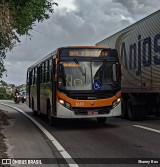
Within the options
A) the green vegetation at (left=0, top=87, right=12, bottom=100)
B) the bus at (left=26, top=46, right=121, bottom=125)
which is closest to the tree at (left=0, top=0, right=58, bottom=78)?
the bus at (left=26, top=46, right=121, bottom=125)

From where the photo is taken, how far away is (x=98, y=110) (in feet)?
50.2

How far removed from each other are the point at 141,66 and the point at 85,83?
3770 mm

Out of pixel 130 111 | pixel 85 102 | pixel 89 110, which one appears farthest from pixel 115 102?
pixel 130 111

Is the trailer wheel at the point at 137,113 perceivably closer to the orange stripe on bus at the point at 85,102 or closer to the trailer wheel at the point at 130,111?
the trailer wheel at the point at 130,111

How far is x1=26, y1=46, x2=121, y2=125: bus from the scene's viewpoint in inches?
598

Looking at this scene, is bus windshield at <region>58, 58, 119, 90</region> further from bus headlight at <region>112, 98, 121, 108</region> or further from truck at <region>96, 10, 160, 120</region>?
truck at <region>96, 10, 160, 120</region>

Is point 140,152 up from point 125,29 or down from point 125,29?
down

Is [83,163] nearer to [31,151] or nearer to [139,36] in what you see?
[31,151]

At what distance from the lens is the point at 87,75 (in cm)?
1539

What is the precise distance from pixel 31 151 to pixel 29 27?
918 cm

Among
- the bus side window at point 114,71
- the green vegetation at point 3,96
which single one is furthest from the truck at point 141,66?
the green vegetation at point 3,96

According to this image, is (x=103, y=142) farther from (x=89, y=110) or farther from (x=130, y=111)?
(x=130, y=111)

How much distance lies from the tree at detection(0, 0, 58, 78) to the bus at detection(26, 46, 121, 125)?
6.61 feet

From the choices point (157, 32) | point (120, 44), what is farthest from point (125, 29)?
point (157, 32)
